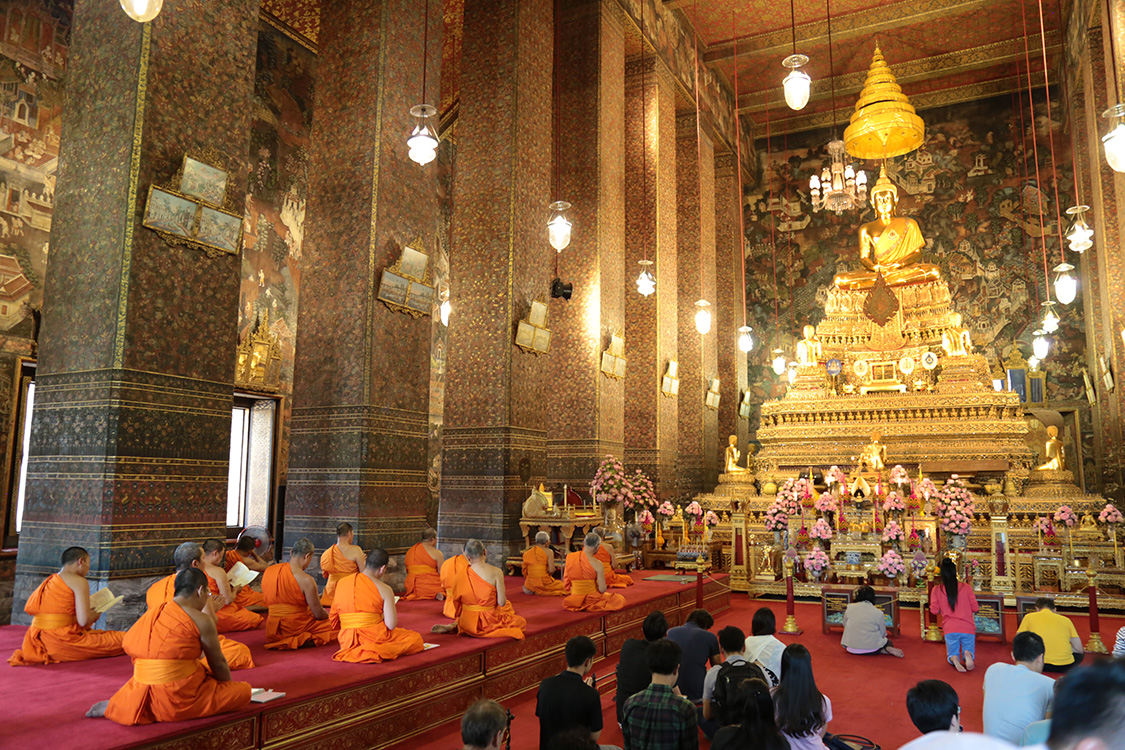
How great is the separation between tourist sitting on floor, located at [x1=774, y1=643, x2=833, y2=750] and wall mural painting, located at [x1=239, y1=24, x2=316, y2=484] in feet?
33.1

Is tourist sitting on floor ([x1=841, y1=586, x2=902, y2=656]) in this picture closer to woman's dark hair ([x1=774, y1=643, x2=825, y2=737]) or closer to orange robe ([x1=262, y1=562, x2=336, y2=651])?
woman's dark hair ([x1=774, y1=643, x2=825, y2=737])

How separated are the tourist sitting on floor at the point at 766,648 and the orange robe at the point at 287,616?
3.24 m

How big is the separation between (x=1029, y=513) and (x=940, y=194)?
11.7 m

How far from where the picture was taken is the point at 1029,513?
12.0 meters

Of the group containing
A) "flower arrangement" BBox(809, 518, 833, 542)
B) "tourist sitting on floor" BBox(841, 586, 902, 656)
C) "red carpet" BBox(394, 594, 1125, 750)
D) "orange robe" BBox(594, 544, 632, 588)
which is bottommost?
"red carpet" BBox(394, 594, 1125, 750)

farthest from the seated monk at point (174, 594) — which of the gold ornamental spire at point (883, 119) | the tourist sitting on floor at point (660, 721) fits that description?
the gold ornamental spire at point (883, 119)

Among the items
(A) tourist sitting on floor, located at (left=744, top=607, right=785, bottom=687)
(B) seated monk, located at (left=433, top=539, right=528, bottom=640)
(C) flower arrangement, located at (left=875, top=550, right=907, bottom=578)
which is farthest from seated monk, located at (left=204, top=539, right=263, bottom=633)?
(C) flower arrangement, located at (left=875, top=550, right=907, bottom=578)

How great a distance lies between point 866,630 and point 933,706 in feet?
14.5

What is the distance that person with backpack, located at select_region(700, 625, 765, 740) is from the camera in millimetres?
3971

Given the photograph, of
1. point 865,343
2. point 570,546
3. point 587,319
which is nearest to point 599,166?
point 587,319

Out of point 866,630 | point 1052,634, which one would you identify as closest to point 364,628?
point 866,630

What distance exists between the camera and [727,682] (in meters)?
4.15

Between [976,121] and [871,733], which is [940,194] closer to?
[976,121]

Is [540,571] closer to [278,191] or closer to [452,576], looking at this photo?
[452,576]
